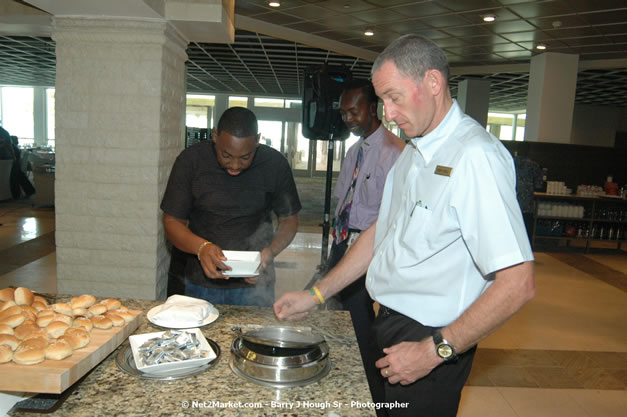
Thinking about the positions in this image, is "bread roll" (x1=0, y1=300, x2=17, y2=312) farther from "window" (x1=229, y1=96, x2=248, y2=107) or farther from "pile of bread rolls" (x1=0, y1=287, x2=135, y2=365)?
"window" (x1=229, y1=96, x2=248, y2=107)

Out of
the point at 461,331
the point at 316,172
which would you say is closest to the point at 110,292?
the point at 461,331

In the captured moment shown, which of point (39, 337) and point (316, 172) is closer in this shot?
point (39, 337)

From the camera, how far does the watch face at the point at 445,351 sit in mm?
1146

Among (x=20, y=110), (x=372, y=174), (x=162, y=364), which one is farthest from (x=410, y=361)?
(x=20, y=110)

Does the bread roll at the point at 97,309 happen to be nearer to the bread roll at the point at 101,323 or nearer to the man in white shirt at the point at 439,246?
the bread roll at the point at 101,323

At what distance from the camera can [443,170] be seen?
1.20m

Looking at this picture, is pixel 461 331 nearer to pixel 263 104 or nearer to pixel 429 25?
pixel 429 25

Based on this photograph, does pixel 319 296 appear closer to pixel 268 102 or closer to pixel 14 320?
pixel 14 320

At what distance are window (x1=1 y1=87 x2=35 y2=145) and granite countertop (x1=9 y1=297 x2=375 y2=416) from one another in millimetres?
20681

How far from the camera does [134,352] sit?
3.78ft

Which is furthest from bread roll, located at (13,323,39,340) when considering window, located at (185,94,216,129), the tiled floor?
window, located at (185,94,216,129)

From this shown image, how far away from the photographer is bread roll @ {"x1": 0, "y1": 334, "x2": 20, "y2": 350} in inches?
40.9

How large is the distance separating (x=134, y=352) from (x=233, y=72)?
1235cm

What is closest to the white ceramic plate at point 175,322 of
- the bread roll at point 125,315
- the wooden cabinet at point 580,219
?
the bread roll at point 125,315
